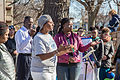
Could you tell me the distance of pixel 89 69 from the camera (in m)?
7.27

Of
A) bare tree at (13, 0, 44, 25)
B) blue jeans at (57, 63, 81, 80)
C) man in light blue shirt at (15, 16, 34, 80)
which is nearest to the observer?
blue jeans at (57, 63, 81, 80)

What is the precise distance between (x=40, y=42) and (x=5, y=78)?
89 cm

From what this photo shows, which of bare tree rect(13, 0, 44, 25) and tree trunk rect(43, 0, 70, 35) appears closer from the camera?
tree trunk rect(43, 0, 70, 35)

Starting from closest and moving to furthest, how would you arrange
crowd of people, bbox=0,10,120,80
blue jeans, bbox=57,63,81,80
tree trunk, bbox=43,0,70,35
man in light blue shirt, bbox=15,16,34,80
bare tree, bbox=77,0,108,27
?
crowd of people, bbox=0,10,120,80 < blue jeans, bbox=57,63,81,80 < man in light blue shirt, bbox=15,16,34,80 < tree trunk, bbox=43,0,70,35 < bare tree, bbox=77,0,108,27

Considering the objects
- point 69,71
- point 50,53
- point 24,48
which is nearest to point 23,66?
point 24,48

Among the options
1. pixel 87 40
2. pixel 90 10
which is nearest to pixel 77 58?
pixel 87 40

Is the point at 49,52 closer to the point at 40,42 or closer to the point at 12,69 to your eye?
the point at 40,42

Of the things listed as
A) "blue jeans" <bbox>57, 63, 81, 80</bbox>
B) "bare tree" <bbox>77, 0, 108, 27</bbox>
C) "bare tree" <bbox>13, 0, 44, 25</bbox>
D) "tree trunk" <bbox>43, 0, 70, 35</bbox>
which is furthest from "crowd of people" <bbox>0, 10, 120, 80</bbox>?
"bare tree" <bbox>13, 0, 44, 25</bbox>

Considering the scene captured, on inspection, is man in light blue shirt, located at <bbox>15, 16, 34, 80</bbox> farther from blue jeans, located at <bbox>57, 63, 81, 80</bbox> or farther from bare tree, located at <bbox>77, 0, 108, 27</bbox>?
bare tree, located at <bbox>77, 0, 108, 27</bbox>

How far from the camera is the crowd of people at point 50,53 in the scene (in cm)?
375

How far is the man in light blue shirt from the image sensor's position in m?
6.19

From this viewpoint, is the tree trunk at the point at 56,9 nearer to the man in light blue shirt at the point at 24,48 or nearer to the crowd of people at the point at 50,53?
the crowd of people at the point at 50,53

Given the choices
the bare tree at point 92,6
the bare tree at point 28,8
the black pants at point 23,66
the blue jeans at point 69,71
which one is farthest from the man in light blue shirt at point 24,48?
the bare tree at point 28,8

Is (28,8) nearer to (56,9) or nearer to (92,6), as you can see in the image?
(92,6)
